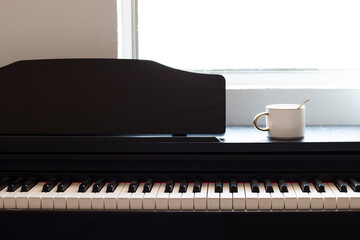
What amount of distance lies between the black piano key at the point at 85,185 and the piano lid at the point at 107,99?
17cm

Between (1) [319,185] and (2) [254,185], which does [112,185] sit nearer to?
(2) [254,185]

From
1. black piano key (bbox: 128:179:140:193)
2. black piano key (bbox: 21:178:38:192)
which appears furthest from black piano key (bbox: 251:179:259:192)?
black piano key (bbox: 21:178:38:192)

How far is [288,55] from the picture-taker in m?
2.43

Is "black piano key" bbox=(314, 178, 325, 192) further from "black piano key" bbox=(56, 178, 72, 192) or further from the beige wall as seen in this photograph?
the beige wall

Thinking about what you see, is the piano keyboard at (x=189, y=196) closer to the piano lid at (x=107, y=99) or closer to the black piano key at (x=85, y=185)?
the black piano key at (x=85, y=185)

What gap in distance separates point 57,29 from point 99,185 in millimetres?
788

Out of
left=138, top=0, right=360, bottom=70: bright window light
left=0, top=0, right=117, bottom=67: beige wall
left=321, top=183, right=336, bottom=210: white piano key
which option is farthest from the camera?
left=138, top=0, right=360, bottom=70: bright window light

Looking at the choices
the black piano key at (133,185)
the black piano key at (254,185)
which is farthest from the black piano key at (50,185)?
the black piano key at (254,185)

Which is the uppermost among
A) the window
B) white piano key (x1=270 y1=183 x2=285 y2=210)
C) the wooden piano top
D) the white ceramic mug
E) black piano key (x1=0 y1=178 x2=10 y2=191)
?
the window

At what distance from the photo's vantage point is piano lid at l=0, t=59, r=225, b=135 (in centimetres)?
177

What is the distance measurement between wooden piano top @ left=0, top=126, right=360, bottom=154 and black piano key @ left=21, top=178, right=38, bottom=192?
0.10 meters

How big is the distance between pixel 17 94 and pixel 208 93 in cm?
65
